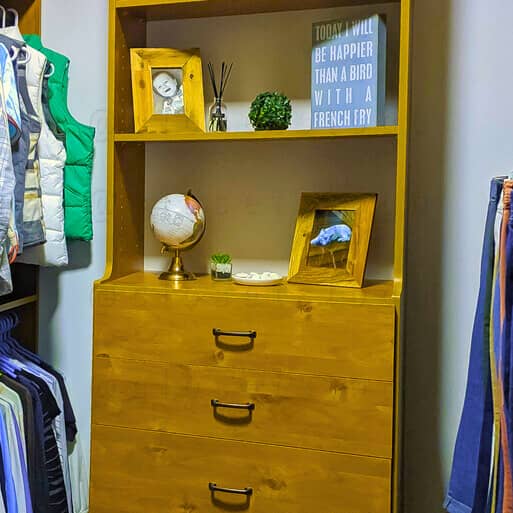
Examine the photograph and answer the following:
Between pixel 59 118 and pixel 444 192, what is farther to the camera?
pixel 59 118

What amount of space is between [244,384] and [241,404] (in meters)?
0.05

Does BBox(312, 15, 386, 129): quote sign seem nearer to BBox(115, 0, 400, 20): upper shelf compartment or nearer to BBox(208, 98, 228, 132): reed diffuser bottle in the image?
BBox(115, 0, 400, 20): upper shelf compartment

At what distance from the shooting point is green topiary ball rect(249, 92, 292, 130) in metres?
1.64

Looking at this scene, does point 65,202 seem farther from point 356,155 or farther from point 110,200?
point 356,155

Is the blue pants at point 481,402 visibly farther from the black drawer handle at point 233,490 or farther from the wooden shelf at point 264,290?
the black drawer handle at point 233,490

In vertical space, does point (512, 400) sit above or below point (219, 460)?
above

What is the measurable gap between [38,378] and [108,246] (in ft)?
1.53

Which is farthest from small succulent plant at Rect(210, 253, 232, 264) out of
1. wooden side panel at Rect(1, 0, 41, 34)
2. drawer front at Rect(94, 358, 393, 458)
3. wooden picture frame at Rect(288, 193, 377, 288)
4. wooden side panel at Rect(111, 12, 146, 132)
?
wooden side panel at Rect(1, 0, 41, 34)

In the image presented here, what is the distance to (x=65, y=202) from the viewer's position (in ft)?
6.29

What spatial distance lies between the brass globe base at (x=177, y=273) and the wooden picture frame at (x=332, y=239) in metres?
0.28

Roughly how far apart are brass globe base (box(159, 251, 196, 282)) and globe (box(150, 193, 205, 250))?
0.15ft

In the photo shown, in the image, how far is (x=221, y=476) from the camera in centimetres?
157

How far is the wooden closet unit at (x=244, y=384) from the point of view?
1477 mm

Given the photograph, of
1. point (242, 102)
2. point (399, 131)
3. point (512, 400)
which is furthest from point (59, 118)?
point (512, 400)
